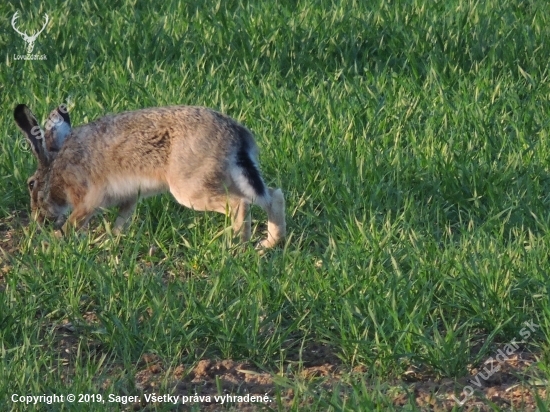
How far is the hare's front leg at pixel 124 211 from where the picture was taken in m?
5.89

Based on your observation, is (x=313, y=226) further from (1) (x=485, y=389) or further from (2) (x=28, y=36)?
(2) (x=28, y=36)

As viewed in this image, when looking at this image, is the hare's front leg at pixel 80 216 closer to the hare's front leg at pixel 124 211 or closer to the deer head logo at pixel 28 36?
the hare's front leg at pixel 124 211

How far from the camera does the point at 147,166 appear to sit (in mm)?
5719

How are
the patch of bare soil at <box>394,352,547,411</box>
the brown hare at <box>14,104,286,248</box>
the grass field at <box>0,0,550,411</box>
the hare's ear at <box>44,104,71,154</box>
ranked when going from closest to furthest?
the patch of bare soil at <box>394,352,547,411</box> → the grass field at <box>0,0,550,411</box> → the brown hare at <box>14,104,286,248</box> → the hare's ear at <box>44,104,71,154</box>

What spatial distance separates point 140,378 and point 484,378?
1341mm

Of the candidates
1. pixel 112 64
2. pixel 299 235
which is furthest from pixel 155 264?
pixel 112 64

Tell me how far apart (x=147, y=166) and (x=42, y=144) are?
0.69m

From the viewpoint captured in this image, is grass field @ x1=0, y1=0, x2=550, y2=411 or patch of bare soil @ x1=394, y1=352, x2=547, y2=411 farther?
grass field @ x1=0, y1=0, x2=550, y2=411

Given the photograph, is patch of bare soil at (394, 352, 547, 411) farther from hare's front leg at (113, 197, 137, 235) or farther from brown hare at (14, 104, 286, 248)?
hare's front leg at (113, 197, 137, 235)

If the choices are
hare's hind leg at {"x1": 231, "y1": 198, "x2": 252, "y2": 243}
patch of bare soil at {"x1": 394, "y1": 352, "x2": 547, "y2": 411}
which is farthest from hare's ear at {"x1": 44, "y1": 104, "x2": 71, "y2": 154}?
patch of bare soil at {"x1": 394, "y1": 352, "x2": 547, "y2": 411}

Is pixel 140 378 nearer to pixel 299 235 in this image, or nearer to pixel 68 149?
pixel 299 235

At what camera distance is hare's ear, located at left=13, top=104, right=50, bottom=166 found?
5922 mm
